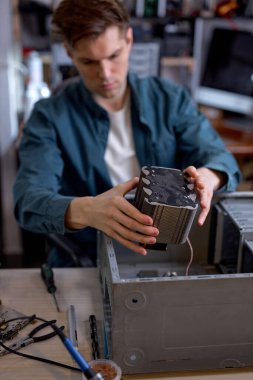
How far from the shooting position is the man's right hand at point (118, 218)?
0.85 m

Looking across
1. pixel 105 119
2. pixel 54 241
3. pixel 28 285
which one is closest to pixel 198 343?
pixel 28 285

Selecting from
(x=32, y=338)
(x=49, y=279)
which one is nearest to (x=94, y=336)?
(x=32, y=338)

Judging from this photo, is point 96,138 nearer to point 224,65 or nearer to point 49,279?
point 49,279

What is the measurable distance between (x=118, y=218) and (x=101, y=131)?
58 centimetres

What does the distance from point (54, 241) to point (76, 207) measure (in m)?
0.40

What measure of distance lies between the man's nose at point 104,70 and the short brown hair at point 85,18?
0.08 metres

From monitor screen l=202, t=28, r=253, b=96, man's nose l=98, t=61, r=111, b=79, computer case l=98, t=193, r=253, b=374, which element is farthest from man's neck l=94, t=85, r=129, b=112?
monitor screen l=202, t=28, r=253, b=96

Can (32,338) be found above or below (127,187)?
below

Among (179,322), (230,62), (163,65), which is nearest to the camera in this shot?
(179,322)

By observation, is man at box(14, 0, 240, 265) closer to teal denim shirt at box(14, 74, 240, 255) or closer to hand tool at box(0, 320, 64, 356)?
teal denim shirt at box(14, 74, 240, 255)

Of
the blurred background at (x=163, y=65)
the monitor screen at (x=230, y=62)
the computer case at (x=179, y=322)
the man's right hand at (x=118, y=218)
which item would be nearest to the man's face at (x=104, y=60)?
the man's right hand at (x=118, y=218)

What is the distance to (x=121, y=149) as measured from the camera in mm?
1447

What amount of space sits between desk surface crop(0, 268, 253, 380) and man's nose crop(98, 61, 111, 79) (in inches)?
19.9

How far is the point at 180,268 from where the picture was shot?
1.10m
